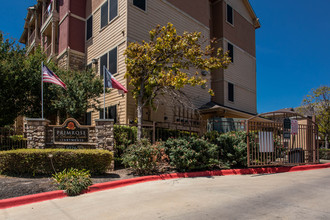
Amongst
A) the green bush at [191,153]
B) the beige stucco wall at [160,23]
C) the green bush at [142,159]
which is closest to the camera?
the green bush at [142,159]

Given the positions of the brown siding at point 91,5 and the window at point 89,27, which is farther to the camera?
the window at point 89,27

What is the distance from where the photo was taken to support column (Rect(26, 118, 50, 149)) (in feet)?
30.5

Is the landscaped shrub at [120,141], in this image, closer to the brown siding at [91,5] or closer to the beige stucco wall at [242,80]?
the brown siding at [91,5]

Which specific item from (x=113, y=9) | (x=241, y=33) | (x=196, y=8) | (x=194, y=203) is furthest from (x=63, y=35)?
(x=194, y=203)

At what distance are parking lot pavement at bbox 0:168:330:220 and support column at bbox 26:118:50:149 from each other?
363cm

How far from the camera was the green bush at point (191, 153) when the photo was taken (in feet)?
30.1

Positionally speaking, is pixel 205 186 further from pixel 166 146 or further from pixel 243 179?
pixel 166 146

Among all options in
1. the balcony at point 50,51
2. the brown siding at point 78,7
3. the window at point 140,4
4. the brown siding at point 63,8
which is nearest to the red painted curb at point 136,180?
the window at point 140,4

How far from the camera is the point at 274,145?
1062 centimetres

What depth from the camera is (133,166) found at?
29.1 feet

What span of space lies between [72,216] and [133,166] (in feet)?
12.5

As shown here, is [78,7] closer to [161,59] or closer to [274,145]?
[161,59]

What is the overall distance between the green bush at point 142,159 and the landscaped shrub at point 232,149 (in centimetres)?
280

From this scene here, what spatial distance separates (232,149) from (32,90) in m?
10.7
